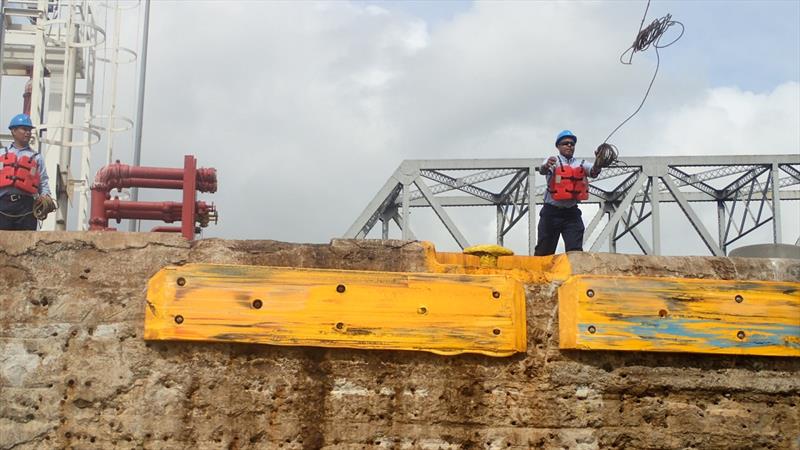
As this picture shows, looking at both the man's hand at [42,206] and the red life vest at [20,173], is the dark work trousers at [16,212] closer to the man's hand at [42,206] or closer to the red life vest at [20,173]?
the red life vest at [20,173]

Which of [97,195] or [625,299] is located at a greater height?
[97,195]

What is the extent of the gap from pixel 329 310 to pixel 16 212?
126 inches

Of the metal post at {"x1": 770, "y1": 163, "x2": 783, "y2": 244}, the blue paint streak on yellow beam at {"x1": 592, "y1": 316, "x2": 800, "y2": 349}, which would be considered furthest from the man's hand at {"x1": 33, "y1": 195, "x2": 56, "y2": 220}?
the metal post at {"x1": 770, "y1": 163, "x2": 783, "y2": 244}

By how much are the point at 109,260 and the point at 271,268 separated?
2.62 feet

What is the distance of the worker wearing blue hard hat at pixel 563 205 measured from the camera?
6.66 m

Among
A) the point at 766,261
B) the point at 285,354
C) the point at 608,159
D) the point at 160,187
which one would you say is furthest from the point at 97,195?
the point at 766,261

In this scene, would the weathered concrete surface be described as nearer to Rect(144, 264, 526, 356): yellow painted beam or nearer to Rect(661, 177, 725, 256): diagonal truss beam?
Rect(144, 264, 526, 356): yellow painted beam

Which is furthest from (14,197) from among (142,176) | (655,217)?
(655,217)

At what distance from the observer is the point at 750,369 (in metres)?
4.52

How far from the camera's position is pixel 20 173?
6.43 metres

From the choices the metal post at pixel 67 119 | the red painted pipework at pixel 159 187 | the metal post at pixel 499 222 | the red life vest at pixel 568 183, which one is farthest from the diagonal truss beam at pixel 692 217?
A: the red life vest at pixel 568 183

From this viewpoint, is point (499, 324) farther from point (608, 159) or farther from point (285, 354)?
point (608, 159)

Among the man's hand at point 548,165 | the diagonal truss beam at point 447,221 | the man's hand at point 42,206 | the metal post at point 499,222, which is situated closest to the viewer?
the man's hand at point 42,206

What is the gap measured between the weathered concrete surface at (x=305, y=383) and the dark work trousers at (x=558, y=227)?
2.07 metres
